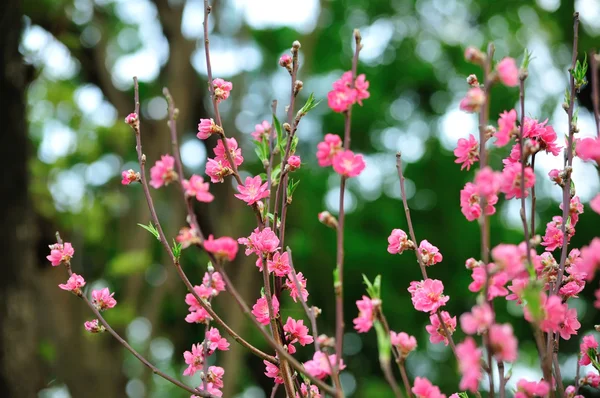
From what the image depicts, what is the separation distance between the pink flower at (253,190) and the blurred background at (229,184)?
8.83 ft

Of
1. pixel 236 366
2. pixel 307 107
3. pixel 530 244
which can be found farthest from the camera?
pixel 236 366

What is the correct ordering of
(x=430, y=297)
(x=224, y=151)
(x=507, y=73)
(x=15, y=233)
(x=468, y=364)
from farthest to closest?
(x=15, y=233), (x=224, y=151), (x=430, y=297), (x=507, y=73), (x=468, y=364)

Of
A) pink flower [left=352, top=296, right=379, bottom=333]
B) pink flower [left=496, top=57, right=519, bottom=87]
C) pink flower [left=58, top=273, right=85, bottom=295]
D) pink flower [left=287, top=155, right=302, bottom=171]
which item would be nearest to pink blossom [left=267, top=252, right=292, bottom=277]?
pink flower [left=287, top=155, right=302, bottom=171]

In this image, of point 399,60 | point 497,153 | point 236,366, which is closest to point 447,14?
point 399,60

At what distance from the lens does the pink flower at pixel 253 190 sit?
111cm

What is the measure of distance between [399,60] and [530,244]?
9309 millimetres

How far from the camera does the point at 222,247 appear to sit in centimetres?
87

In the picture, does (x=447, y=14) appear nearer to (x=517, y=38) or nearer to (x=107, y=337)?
(x=517, y=38)

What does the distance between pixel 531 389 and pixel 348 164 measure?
1.42 feet

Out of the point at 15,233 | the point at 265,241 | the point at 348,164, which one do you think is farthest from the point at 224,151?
the point at 15,233

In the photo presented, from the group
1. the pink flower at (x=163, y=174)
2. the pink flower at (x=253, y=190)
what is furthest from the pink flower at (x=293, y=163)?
the pink flower at (x=163, y=174)

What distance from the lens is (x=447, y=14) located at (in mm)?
9984

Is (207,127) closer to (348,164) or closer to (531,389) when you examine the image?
(348,164)

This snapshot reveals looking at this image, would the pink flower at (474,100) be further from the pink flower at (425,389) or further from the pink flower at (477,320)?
the pink flower at (425,389)
